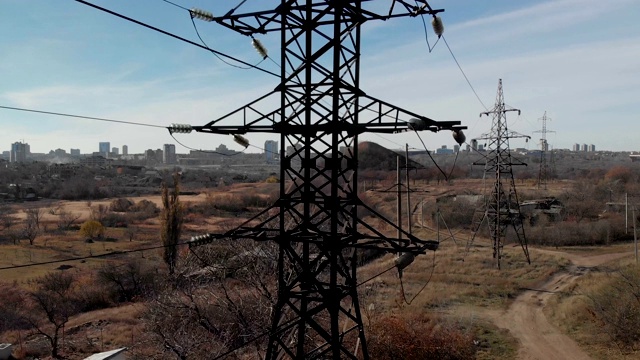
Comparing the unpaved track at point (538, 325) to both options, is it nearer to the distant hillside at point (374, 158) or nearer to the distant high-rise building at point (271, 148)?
the distant high-rise building at point (271, 148)

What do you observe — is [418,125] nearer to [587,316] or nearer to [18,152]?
[587,316]

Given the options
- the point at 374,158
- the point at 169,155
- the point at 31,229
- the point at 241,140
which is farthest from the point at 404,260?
the point at 169,155

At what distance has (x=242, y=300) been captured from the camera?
1382 cm

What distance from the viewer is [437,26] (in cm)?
644

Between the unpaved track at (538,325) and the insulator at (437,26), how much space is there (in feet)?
33.1

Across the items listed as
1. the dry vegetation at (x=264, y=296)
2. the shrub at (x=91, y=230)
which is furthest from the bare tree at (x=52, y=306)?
the shrub at (x=91, y=230)

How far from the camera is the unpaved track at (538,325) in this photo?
1339cm

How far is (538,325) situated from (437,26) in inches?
492

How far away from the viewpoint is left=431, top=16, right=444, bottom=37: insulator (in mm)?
6347

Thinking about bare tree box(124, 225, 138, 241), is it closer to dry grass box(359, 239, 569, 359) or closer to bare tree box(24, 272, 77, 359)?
bare tree box(24, 272, 77, 359)

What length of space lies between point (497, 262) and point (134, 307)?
15659 mm

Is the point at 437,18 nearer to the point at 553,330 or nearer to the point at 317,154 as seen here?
the point at 317,154

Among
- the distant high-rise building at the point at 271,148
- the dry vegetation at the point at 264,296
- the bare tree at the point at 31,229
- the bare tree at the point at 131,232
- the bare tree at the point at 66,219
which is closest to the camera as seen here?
the distant high-rise building at the point at 271,148

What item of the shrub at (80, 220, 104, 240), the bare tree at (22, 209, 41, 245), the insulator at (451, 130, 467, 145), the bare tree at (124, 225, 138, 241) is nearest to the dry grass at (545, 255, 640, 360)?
Answer: the insulator at (451, 130, 467, 145)
